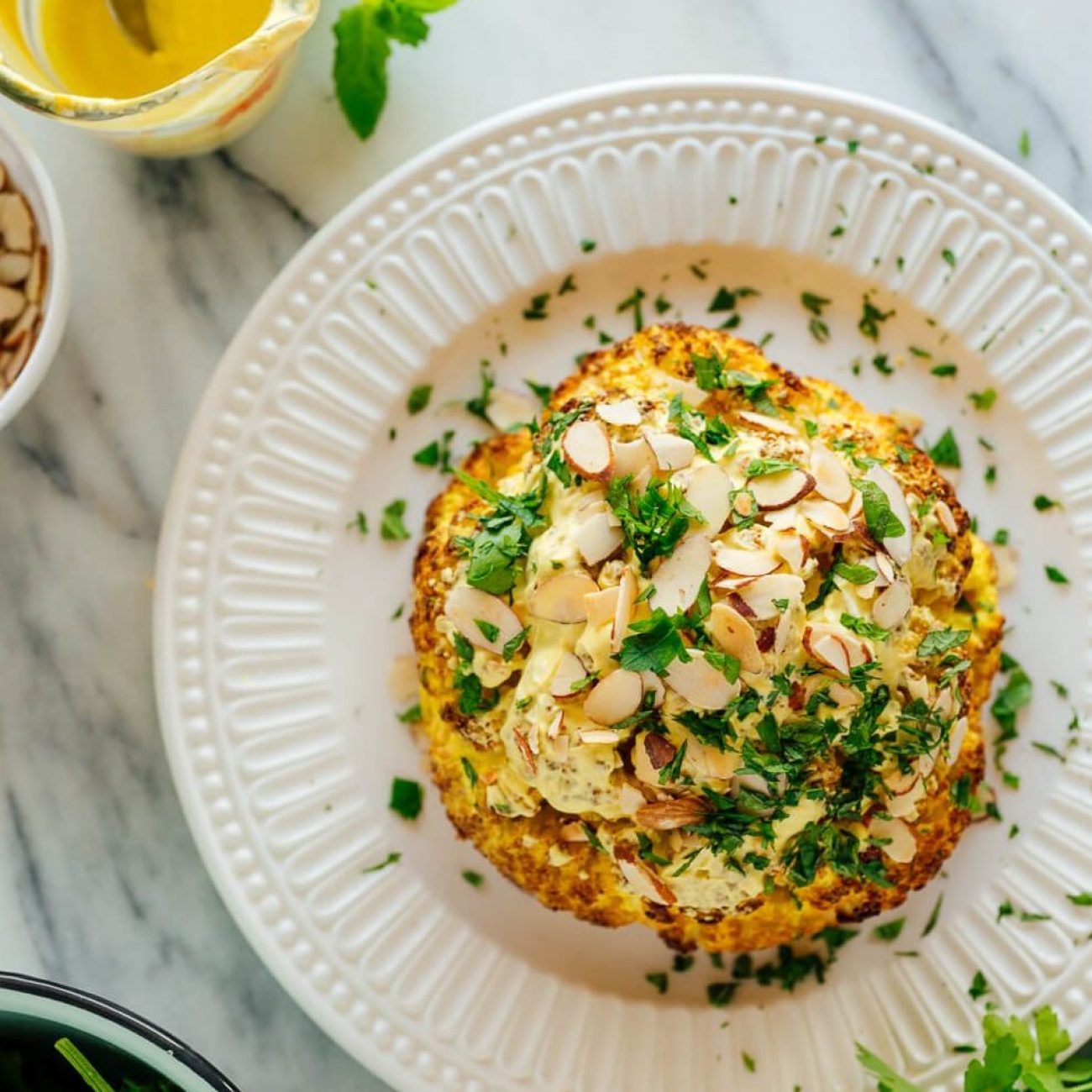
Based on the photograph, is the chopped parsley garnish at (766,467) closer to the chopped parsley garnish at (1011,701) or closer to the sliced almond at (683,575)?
the sliced almond at (683,575)

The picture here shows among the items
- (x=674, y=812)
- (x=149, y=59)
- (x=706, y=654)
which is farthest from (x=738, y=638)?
(x=149, y=59)

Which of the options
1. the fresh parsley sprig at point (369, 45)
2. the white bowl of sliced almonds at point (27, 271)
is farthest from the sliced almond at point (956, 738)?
the white bowl of sliced almonds at point (27, 271)

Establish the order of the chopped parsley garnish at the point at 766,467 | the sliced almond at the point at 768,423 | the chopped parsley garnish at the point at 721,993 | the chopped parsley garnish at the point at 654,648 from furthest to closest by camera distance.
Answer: the chopped parsley garnish at the point at 721,993
the sliced almond at the point at 768,423
the chopped parsley garnish at the point at 766,467
the chopped parsley garnish at the point at 654,648

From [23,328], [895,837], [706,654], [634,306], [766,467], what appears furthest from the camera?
[634,306]

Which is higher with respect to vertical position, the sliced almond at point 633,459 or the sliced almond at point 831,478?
the sliced almond at point 831,478

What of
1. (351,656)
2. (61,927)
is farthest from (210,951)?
(351,656)

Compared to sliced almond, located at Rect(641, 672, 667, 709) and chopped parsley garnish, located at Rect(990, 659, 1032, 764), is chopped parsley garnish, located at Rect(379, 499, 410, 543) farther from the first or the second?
chopped parsley garnish, located at Rect(990, 659, 1032, 764)

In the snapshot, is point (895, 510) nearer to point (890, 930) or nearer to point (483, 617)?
point (483, 617)
